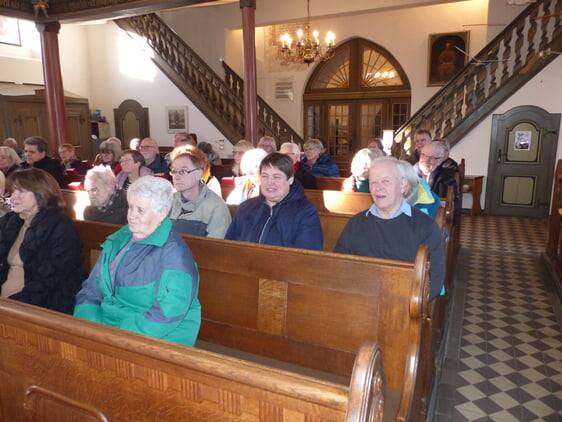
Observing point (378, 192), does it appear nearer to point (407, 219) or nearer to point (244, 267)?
point (407, 219)

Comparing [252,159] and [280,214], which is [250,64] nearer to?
[252,159]

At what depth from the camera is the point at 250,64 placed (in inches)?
272

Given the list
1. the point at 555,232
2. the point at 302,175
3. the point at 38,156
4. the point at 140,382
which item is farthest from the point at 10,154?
the point at 555,232

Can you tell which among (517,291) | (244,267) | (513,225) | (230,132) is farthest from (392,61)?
(244,267)

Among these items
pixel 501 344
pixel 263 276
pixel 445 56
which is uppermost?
pixel 445 56

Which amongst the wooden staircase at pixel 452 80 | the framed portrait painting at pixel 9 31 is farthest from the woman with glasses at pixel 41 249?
the framed portrait painting at pixel 9 31

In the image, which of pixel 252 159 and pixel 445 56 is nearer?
pixel 252 159

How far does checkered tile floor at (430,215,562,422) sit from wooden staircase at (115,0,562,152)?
3039 millimetres

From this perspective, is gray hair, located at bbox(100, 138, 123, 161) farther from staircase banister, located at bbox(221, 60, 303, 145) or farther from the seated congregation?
staircase banister, located at bbox(221, 60, 303, 145)

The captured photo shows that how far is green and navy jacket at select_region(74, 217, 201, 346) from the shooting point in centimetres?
178

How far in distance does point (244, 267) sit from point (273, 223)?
46 centimetres

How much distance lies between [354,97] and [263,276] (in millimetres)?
9808

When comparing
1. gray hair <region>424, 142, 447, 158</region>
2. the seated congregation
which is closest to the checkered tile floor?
the seated congregation

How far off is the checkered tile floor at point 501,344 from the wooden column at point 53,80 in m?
7.46
